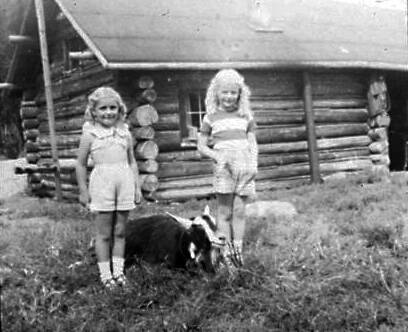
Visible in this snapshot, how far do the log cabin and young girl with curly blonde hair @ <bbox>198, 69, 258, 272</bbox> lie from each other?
428 cm

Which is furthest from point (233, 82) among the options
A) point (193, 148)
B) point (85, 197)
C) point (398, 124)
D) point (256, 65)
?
point (398, 124)

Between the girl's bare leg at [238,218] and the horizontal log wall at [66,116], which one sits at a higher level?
the horizontal log wall at [66,116]

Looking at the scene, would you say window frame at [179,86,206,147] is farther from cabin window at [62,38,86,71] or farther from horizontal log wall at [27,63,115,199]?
cabin window at [62,38,86,71]

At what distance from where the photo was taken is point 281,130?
38.2 feet

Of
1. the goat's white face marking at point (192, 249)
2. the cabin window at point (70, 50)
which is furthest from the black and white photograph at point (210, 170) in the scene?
the cabin window at point (70, 50)

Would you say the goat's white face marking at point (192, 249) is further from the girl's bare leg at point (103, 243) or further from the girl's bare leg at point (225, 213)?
the girl's bare leg at point (103, 243)

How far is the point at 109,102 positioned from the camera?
468cm

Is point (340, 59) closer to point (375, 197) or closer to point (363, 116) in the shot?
point (363, 116)

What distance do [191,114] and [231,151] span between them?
596 centimetres

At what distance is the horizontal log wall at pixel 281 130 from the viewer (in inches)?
408

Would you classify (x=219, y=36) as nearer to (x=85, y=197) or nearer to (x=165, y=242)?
(x=165, y=242)

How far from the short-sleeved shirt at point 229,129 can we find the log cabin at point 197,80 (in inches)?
168

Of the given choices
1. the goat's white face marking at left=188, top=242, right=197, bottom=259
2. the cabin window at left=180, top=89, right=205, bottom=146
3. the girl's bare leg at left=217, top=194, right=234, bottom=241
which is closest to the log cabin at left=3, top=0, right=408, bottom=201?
the cabin window at left=180, top=89, right=205, bottom=146

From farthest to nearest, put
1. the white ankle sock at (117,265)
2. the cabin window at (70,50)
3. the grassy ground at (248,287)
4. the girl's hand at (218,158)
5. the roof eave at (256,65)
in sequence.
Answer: the cabin window at (70,50)
the roof eave at (256,65)
the girl's hand at (218,158)
the white ankle sock at (117,265)
the grassy ground at (248,287)
